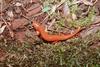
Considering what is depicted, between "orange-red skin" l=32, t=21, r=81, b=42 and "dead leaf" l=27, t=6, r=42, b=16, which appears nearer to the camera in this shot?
"orange-red skin" l=32, t=21, r=81, b=42

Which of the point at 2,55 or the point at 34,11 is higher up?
the point at 34,11

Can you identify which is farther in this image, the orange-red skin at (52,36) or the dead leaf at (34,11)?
Result: the dead leaf at (34,11)

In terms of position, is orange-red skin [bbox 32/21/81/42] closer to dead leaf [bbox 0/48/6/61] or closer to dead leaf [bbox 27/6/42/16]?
dead leaf [bbox 27/6/42/16]

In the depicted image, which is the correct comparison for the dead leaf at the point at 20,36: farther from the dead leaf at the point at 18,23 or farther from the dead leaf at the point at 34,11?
the dead leaf at the point at 34,11

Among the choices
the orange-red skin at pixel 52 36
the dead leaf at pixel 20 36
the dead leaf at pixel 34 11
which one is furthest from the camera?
the dead leaf at pixel 34 11

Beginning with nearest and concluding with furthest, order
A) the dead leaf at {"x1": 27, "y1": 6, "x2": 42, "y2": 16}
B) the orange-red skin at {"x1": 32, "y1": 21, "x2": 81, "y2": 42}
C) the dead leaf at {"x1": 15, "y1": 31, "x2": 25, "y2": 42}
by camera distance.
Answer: the orange-red skin at {"x1": 32, "y1": 21, "x2": 81, "y2": 42} < the dead leaf at {"x1": 15, "y1": 31, "x2": 25, "y2": 42} < the dead leaf at {"x1": 27, "y1": 6, "x2": 42, "y2": 16}

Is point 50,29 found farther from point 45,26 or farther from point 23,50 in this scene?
point 23,50

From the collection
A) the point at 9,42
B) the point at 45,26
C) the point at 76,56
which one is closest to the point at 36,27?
the point at 45,26

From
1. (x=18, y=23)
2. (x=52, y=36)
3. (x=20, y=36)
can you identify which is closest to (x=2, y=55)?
(x=20, y=36)

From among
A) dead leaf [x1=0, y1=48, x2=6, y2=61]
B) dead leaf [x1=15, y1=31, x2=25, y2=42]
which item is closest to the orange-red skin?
dead leaf [x1=15, y1=31, x2=25, y2=42]

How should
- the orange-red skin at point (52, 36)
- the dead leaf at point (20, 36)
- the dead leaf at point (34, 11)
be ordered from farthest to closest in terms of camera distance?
the dead leaf at point (34, 11)
the dead leaf at point (20, 36)
the orange-red skin at point (52, 36)

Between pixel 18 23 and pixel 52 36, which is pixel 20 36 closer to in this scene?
pixel 18 23

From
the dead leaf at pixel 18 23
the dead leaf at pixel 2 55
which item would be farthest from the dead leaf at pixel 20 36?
the dead leaf at pixel 2 55
